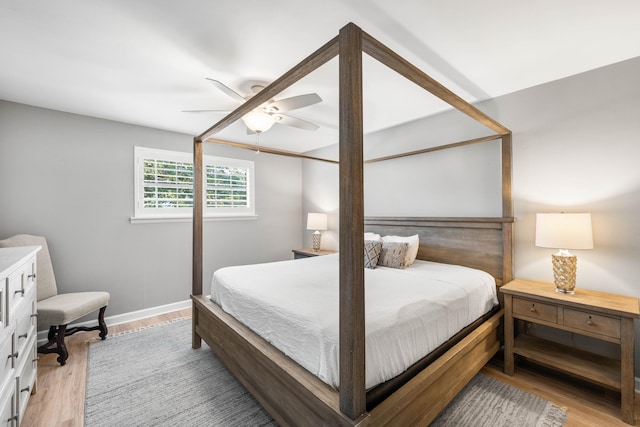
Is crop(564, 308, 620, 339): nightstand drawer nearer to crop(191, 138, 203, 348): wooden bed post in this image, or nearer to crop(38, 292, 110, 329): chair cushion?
crop(191, 138, 203, 348): wooden bed post

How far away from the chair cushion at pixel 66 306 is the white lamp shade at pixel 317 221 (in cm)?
278

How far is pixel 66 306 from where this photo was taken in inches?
99.3

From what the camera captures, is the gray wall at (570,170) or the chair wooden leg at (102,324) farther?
the chair wooden leg at (102,324)

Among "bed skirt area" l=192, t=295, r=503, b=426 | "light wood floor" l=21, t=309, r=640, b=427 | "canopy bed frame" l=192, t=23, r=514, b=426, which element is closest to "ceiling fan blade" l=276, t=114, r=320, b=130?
"canopy bed frame" l=192, t=23, r=514, b=426

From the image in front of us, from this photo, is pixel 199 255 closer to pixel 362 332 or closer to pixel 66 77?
pixel 66 77

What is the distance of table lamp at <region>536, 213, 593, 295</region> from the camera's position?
2.00 metres

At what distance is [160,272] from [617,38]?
4.89 meters

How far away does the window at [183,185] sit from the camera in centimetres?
357

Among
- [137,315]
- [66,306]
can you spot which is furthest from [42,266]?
[137,315]

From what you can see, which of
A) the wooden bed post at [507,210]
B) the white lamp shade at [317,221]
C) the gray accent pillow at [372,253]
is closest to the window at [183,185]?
the white lamp shade at [317,221]

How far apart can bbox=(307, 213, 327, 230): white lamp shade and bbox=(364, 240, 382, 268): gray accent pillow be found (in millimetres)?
1653

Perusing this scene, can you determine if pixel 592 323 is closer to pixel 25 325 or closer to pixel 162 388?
pixel 162 388

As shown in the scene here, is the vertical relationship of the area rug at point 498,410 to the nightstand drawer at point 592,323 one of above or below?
below

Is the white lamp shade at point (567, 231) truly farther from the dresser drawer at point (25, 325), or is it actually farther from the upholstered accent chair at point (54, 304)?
the upholstered accent chair at point (54, 304)
